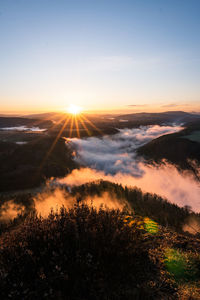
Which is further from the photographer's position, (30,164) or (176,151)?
(176,151)

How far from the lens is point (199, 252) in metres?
3.36

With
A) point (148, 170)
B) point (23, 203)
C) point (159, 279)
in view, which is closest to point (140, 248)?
point (159, 279)

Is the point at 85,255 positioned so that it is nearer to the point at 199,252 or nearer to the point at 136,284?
the point at 136,284

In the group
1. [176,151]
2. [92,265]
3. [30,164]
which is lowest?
[176,151]

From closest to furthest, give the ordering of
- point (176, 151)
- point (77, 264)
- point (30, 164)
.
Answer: point (77, 264) < point (30, 164) < point (176, 151)

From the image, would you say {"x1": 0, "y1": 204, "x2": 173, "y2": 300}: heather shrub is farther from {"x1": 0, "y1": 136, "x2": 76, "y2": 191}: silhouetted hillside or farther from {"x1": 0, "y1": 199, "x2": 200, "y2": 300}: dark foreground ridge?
{"x1": 0, "y1": 136, "x2": 76, "y2": 191}: silhouetted hillside

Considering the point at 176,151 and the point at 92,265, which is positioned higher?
the point at 92,265

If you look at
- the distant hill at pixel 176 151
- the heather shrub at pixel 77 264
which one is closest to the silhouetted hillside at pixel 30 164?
the heather shrub at pixel 77 264

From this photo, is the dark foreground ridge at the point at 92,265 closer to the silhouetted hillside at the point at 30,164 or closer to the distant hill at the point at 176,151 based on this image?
the silhouetted hillside at the point at 30,164

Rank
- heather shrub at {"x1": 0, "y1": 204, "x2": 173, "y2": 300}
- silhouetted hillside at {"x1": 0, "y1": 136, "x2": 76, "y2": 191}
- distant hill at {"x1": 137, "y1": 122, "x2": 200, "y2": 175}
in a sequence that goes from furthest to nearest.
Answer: distant hill at {"x1": 137, "y1": 122, "x2": 200, "y2": 175}
silhouetted hillside at {"x1": 0, "y1": 136, "x2": 76, "y2": 191}
heather shrub at {"x1": 0, "y1": 204, "x2": 173, "y2": 300}

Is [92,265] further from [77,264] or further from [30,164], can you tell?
[30,164]

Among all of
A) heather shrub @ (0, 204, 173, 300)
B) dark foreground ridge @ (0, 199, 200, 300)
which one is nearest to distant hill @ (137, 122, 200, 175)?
dark foreground ridge @ (0, 199, 200, 300)

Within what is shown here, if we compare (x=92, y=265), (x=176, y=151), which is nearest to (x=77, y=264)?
(x=92, y=265)

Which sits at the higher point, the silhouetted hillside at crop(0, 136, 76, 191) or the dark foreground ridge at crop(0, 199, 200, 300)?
the dark foreground ridge at crop(0, 199, 200, 300)
